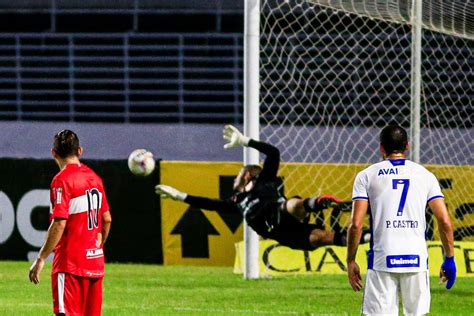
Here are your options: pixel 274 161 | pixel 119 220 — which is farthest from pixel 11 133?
pixel 274 161

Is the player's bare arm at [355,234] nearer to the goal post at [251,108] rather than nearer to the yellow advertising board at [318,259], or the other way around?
the goal post at [251,108]

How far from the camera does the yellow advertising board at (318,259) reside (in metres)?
16.6

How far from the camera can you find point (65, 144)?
7910 mm

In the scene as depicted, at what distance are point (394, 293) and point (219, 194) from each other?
10.7 metres

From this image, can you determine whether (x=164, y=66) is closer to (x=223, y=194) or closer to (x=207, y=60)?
(x=207, y=60)

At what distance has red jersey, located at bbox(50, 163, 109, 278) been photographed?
25.9ft

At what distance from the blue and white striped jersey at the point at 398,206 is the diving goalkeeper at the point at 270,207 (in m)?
6.37

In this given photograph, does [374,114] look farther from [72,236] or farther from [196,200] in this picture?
[72,236]

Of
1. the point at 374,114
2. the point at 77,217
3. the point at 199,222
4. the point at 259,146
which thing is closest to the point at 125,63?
the point at 374,114

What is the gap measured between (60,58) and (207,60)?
121 inches

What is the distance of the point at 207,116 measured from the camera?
25.2 m

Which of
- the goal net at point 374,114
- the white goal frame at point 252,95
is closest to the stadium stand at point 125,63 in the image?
the goal net at point 374,114

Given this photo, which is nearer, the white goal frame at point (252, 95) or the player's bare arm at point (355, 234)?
the player's bare arm at point (355, 234)

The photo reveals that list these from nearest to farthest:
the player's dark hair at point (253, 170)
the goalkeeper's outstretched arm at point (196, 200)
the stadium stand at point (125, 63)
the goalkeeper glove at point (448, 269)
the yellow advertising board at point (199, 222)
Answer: the goalkeeper glove at point (448, 269), the goalkeeper's outstretched arm at point (196, 200), the player's dark hair at point (253, 170), the yellow advertising board at point (199, 222), the stadium stand at point (125, 63)
